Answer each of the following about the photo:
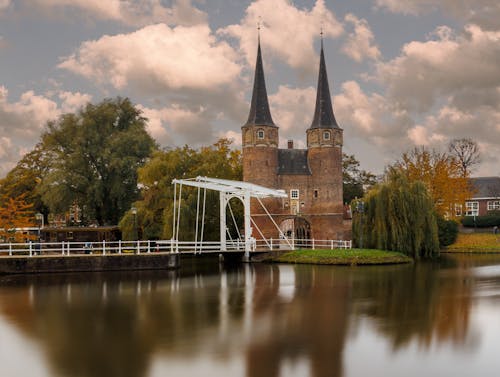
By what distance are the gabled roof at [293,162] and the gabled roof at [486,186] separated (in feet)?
91.3

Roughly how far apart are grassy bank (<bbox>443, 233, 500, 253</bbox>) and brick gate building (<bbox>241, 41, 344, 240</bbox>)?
10026 mm

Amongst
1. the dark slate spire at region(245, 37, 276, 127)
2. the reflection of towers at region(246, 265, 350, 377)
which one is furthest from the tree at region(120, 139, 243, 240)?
the reflection of towers at region(246, 265, 350, 377)

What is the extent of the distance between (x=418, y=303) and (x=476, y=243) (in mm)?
28977

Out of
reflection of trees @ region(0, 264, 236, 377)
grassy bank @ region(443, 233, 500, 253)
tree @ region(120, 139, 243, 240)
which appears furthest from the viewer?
grassy bank @ region(443, 233, 500, 253)

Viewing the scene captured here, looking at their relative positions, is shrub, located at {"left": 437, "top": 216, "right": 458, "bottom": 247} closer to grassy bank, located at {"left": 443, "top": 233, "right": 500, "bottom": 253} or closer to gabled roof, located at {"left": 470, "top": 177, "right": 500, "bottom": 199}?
grassy bank, located at {"left": 443, "top": 233, "right": 500, "bottom": 253}

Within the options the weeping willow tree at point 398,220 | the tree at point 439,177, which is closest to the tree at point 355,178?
the tree at point 439,177

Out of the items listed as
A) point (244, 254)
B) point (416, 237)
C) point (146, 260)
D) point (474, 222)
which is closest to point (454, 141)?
point (474, 222)

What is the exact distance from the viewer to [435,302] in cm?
1459

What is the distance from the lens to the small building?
56.4 metres

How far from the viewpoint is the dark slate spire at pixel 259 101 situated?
3619 cm

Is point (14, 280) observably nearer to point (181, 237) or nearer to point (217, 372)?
point (181, 237)

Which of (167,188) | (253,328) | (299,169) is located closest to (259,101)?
(299,169)

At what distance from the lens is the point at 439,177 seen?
43438mm

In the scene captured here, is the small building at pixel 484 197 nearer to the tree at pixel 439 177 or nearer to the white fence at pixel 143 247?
the tree at pixel 439 177
